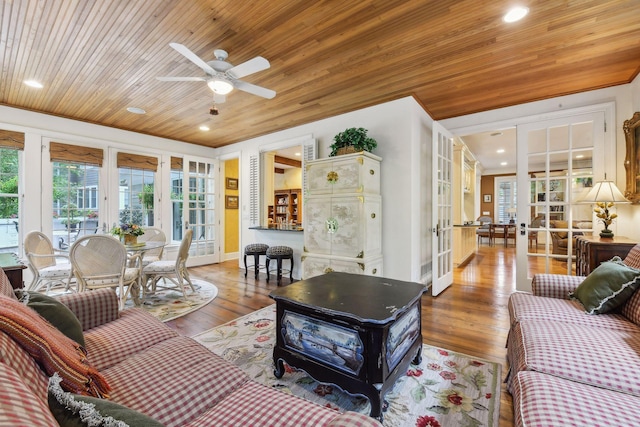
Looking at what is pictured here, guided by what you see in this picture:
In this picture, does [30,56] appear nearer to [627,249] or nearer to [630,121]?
[627,249]

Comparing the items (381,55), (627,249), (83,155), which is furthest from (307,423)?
(83,155)

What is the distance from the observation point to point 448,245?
425 cm

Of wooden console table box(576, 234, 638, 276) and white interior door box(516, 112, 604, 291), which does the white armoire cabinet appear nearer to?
white interior door box(516, 112, 604, 291)

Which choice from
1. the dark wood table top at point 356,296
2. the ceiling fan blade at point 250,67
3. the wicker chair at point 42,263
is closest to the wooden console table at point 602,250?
the dark wood table top at point 356,296

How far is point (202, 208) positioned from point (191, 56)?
447 cm

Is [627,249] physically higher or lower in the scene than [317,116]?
lower

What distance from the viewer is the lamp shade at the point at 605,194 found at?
271cm

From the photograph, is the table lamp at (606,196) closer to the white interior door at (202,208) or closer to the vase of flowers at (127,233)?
the vase of flowers at (127,233)

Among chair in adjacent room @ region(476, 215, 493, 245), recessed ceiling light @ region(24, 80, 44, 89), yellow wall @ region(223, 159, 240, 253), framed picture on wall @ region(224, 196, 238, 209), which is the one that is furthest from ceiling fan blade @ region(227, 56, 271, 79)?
chair in adjacent room @ region(476, 215, 493, 245)

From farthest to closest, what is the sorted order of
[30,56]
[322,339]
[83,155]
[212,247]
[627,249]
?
[212,247], [83,155], [30,56], [627,249], [322,339]

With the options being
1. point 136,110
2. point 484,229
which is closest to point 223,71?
point 136,110

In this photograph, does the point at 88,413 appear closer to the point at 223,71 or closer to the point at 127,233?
the point at 223,71

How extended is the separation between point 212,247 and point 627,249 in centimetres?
648

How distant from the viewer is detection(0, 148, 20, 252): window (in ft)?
13.0
